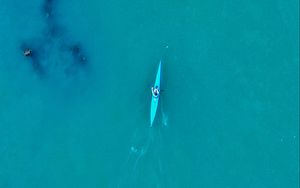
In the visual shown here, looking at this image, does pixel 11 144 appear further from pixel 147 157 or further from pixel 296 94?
pixel 296 94

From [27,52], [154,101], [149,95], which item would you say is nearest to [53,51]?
[27,52]

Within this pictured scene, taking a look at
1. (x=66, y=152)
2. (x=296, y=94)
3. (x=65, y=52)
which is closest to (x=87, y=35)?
(x=65, y=52)

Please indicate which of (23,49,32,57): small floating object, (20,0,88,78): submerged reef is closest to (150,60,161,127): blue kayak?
(20,0,88,78): submerged reef

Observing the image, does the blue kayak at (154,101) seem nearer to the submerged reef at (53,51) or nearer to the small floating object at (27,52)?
the submerged reef at (53,51)

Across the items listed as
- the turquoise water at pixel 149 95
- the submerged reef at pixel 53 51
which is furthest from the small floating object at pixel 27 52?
the turquoise water at pixel 149 95

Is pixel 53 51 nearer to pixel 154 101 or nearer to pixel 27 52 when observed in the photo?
pixel 27 52
